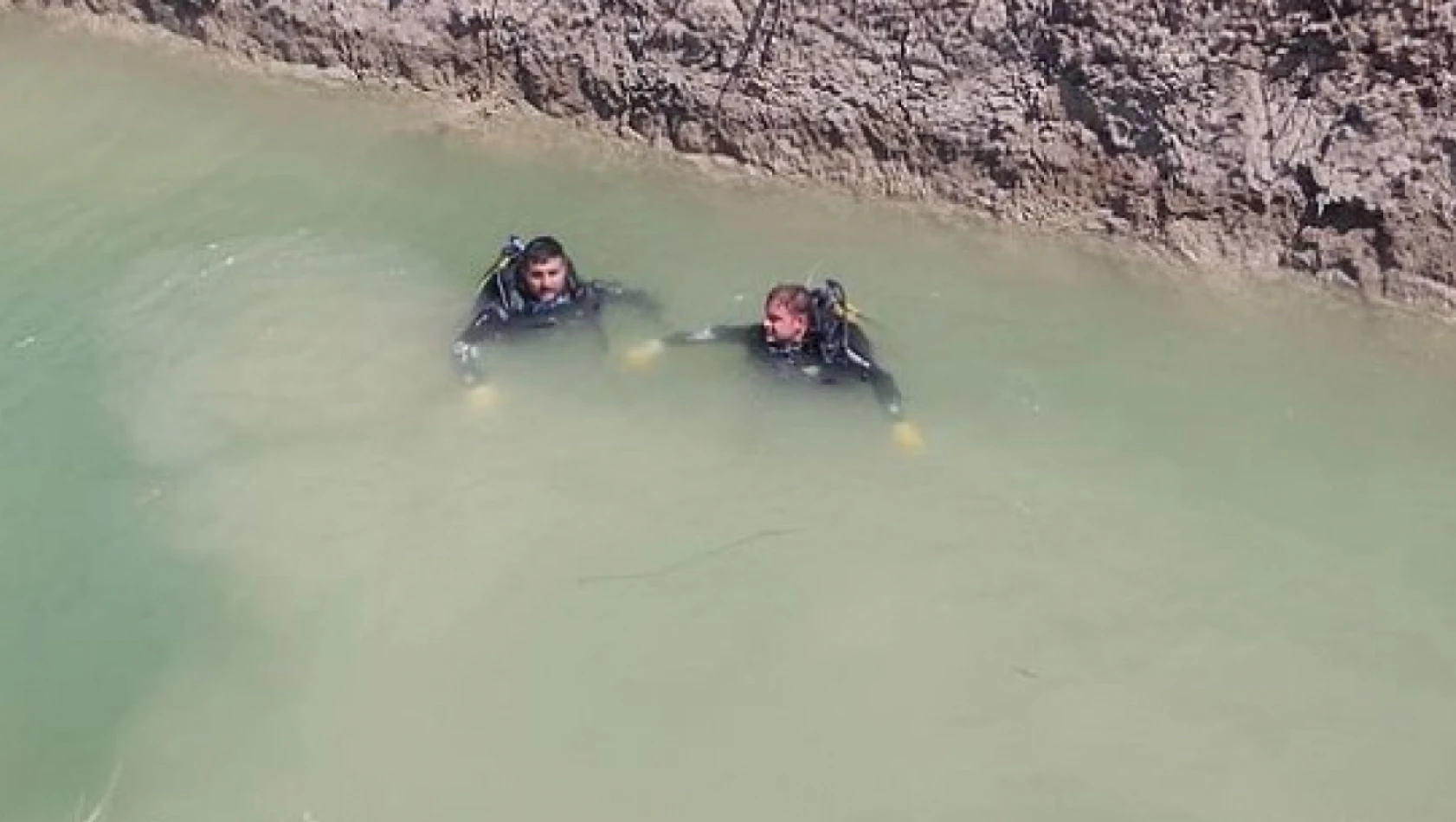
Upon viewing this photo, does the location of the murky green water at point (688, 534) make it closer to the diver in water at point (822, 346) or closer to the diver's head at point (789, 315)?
the diver in water at point (822, 346)

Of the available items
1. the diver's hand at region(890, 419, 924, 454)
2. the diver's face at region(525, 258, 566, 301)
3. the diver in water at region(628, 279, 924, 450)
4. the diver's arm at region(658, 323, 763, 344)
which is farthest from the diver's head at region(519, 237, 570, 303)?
the diver's hand at region(890, 419, 924, 454)

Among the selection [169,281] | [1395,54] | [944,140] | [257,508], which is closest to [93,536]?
[257,508]

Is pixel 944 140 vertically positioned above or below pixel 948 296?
above

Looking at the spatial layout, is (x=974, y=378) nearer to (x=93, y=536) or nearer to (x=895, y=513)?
(x=895, y=513)

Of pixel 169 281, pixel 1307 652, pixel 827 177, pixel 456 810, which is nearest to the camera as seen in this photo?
pixel 456 810

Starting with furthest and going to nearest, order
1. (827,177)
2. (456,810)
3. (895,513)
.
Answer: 1. (827,177)
2. (895,513)
3. (456,810)

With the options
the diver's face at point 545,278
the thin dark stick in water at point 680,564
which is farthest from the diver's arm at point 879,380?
the diver's face at point 545,278

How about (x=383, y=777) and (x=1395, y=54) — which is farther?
(x=1395, y=54)
